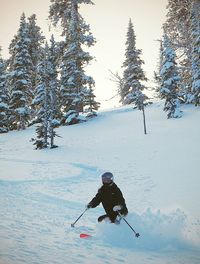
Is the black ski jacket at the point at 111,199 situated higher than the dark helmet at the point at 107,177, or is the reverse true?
the dark helmet at the point at 107,177

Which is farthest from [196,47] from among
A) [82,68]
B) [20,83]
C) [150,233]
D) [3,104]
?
[150,233]

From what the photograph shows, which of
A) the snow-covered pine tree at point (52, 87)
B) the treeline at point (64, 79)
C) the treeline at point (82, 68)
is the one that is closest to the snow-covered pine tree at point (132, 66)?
the treeline at point (82, 68)

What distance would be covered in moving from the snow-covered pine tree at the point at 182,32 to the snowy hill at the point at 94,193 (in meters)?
8.29


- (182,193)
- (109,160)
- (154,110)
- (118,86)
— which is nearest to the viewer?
(182,193)

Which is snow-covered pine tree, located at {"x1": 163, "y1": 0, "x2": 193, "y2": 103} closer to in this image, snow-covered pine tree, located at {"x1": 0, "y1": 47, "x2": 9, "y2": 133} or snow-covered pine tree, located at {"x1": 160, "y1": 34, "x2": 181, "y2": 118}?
snow-covered pine tree, located at {"x1": 160, "y1": 34, "x2": 181, "y2": 118}

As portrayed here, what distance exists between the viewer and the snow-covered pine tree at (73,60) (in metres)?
34.8

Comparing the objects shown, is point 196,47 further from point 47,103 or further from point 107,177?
point 107,177

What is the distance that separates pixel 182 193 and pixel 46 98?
17.0 m

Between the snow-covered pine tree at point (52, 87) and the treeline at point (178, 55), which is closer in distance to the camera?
the snow-covered pine tree at point (52, 87)

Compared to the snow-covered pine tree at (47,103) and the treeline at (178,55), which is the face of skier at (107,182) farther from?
the treeline at (178,55)

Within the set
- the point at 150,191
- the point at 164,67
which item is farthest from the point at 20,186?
the point at 164,67

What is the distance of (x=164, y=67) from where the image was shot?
111 ft

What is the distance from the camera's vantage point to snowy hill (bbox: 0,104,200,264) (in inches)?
241

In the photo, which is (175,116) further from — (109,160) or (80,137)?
(109,160)
